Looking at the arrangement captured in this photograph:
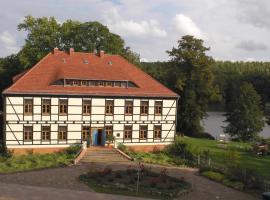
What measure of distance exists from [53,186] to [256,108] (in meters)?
33.8

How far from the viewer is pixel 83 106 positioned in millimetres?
35906

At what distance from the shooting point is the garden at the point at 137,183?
2344cm

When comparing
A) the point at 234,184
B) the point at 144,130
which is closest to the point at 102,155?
the point at 144,130

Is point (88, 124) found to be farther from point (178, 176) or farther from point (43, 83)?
point (178, 176)

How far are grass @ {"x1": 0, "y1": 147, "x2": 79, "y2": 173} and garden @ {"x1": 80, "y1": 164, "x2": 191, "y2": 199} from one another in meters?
4.36

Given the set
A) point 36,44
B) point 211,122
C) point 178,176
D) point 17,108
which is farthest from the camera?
point 211,122

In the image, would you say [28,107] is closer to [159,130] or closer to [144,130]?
[144,130]

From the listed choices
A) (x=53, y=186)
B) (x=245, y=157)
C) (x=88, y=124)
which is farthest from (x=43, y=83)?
(x=245, y=157)

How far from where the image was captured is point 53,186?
23.9 m

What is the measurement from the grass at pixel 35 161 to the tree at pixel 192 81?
19.2 m

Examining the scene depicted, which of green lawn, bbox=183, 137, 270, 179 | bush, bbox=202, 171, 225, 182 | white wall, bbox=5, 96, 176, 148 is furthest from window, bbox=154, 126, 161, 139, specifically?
bush, bbox=202, 171, 225, 182

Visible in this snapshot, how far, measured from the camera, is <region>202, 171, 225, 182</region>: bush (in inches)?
1078

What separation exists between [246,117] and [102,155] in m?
23.3

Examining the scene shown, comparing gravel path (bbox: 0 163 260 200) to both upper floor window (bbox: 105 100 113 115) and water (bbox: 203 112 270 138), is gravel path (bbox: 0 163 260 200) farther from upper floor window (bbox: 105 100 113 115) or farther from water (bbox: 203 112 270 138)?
water (bbox: 203 112 270 138)
